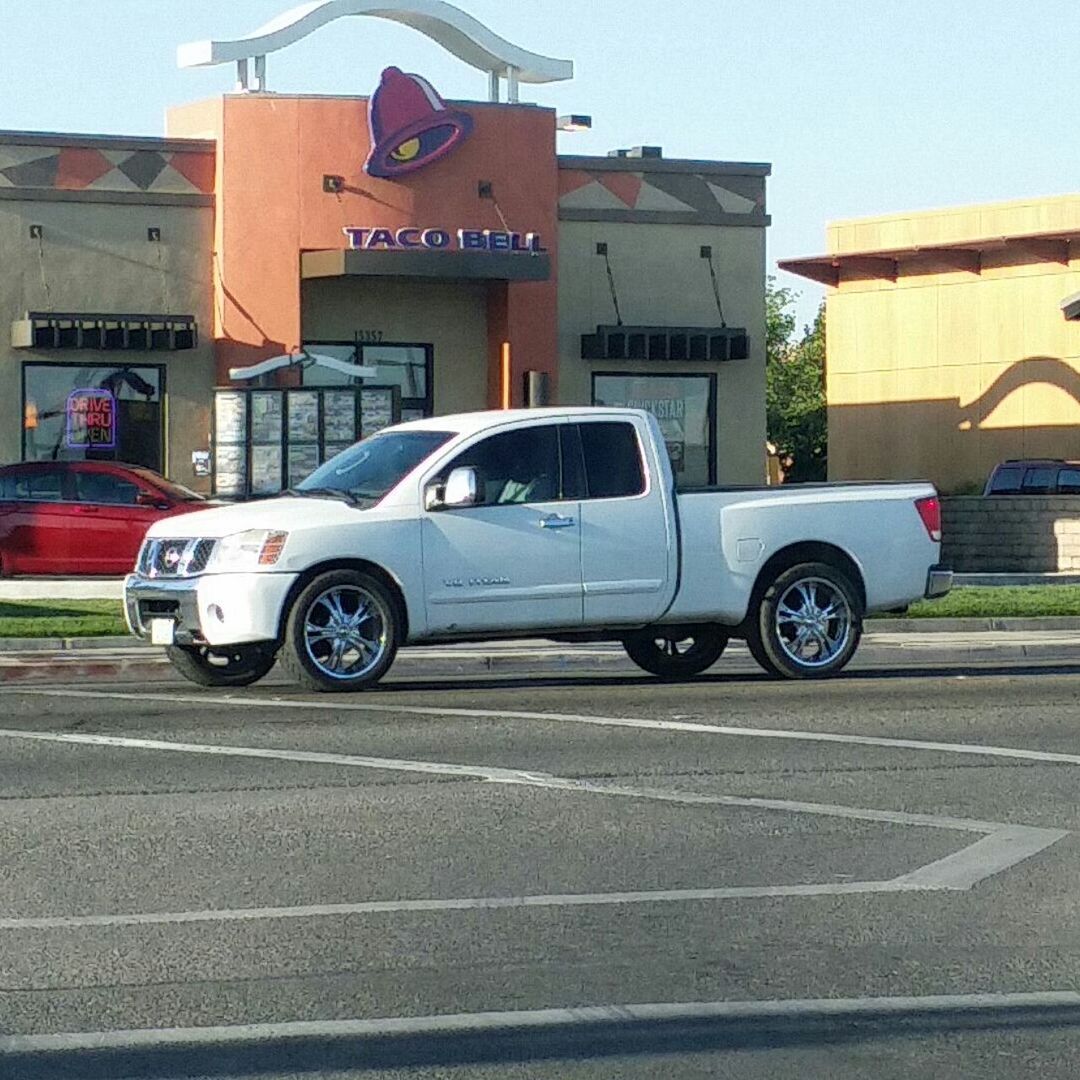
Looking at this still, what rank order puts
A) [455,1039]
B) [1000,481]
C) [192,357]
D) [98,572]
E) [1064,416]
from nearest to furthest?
[455,1039]
[98,572]
[192,357]
[1000,481]
[1064,416]

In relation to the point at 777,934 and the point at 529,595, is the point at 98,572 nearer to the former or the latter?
the point at 529,595

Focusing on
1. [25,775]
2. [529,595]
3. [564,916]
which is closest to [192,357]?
[529,595]

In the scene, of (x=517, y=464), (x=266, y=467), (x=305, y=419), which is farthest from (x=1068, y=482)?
(x=517, y=464)

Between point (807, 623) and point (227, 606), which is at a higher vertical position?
point (227, 606)

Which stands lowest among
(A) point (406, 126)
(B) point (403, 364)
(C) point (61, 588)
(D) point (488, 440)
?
(C) point (61, 588)

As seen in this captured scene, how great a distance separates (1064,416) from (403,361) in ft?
58.5

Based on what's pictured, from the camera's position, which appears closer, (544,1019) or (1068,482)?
(544,1019)

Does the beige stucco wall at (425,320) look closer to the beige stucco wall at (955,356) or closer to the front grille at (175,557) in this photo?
the beige stucco wall at (955,356)

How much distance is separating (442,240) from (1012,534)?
32.8 feet

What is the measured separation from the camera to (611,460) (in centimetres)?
1633

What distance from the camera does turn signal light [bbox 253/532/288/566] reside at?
15.2m

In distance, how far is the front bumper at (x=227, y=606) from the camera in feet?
49.9

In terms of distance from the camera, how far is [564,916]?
805cm

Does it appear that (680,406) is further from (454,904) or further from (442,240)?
(454,904)
